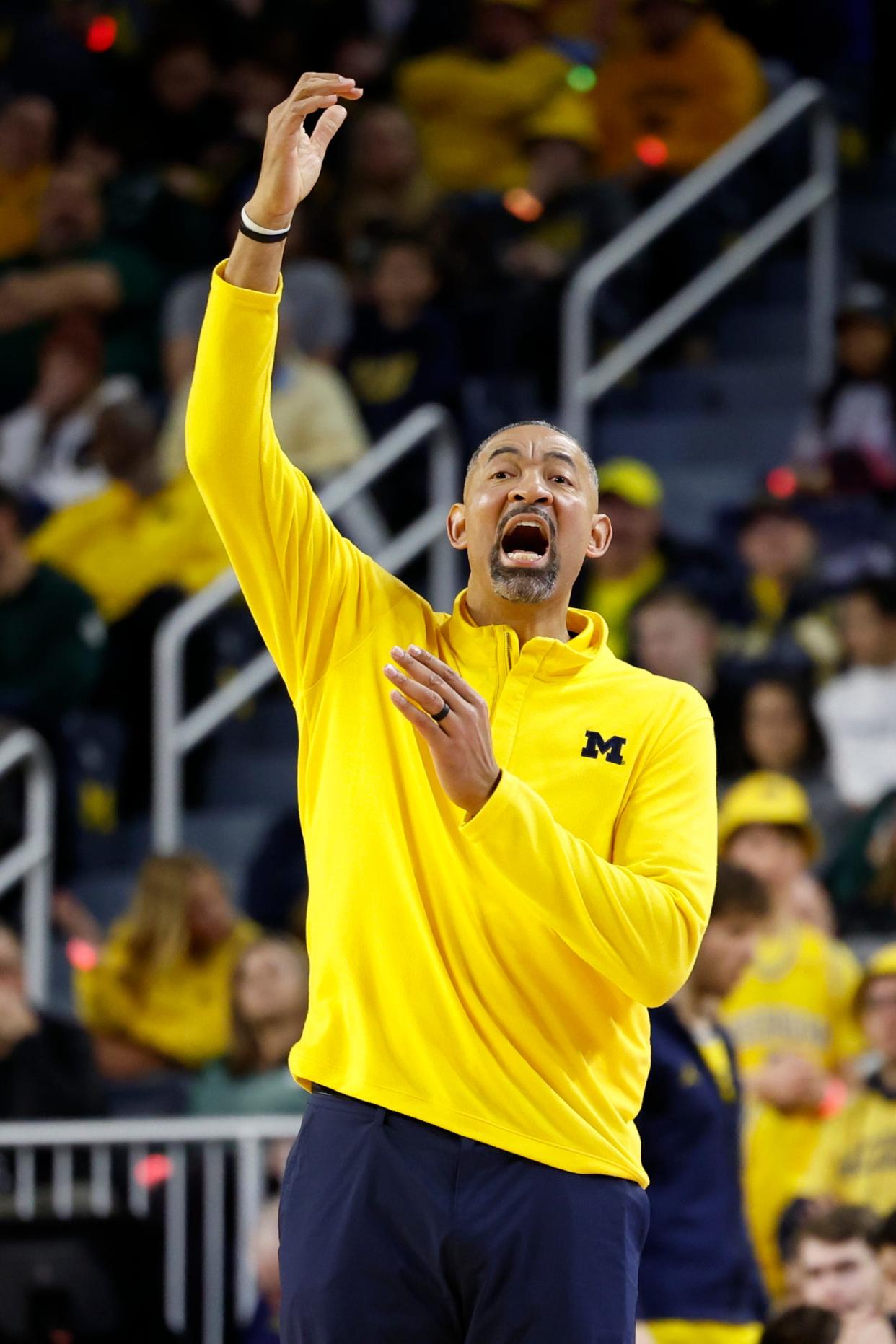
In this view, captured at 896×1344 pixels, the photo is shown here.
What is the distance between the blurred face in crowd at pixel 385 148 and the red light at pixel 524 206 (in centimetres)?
47

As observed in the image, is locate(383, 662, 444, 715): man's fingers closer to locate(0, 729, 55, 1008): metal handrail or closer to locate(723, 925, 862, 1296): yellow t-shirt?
locate(723, 925, 862, 1296): yellow t-shirt

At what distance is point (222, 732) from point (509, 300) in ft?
6.89

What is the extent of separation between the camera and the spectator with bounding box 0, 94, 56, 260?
10945mm

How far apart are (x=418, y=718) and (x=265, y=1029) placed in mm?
3747

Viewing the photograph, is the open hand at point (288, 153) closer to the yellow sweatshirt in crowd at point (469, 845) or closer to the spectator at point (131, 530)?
the yellow sweatshirt in crowd at point (469, 845)

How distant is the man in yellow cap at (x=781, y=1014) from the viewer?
6262 millimetres

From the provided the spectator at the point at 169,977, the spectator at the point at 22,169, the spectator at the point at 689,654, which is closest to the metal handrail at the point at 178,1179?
the spectator at the point at 169,977

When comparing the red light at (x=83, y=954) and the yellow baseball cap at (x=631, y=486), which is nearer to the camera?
the red light at (x=83, y=954)

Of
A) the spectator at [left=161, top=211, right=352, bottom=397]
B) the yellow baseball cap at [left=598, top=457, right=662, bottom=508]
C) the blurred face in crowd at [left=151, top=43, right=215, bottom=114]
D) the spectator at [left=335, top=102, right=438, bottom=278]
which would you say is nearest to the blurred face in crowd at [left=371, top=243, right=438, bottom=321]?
the spectator at [left=161, top=211, right=352, bottom=397]

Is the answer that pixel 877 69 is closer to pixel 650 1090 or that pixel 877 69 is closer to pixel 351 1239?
pixel 650 1090

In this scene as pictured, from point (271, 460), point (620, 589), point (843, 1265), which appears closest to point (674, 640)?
point (620, 589)

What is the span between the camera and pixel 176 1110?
23.7 feet

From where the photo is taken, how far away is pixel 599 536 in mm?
3672

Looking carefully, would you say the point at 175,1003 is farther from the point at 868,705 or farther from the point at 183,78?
the point at 183,78
